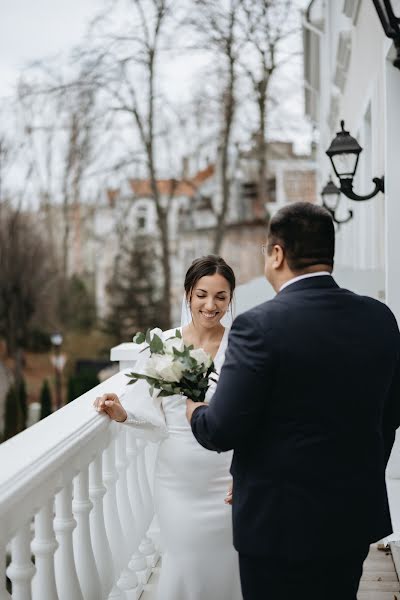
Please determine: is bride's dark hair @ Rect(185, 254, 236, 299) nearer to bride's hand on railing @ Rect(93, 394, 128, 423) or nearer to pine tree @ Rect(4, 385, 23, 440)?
bride's hand on railing @ Rect(93, 394, 128, 423)

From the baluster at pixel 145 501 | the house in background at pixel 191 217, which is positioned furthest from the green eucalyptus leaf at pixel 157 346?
the house in background at pixel 191 217

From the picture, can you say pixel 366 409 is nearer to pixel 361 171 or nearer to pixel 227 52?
pixel 361 171

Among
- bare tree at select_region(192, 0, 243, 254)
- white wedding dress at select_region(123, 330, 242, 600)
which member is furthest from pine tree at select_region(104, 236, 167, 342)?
white wedding dress at select_region(123, 330, 242, 600)

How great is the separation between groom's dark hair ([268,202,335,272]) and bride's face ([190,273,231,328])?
1.09 metres

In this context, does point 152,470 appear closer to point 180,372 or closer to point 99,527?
point 99,527

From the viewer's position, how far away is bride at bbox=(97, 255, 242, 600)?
2924 mm

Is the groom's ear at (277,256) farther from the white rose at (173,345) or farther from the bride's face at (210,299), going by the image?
the bride's face at (210,299)

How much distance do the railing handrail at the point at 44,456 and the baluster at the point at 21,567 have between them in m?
0.07

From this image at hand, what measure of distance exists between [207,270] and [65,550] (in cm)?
117

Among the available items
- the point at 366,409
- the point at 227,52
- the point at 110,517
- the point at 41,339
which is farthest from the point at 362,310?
the point at 41,339

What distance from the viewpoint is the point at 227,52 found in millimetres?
19938

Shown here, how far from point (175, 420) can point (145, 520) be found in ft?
2.78

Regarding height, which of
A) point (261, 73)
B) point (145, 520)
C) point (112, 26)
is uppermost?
point (112, 26)

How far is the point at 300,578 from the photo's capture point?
2.01m
